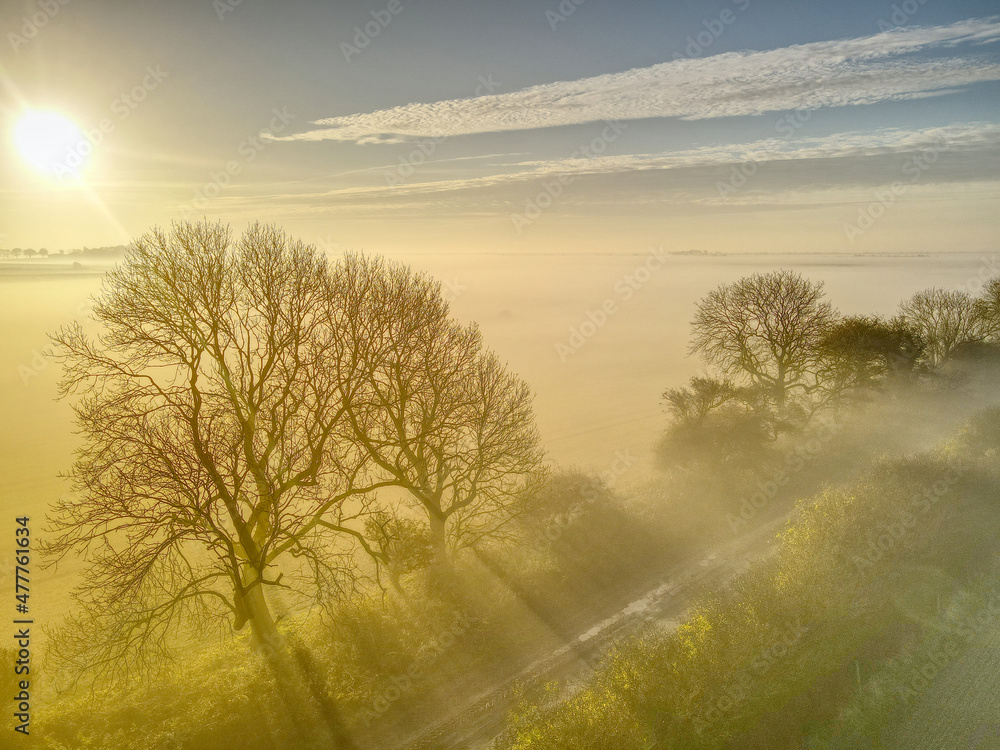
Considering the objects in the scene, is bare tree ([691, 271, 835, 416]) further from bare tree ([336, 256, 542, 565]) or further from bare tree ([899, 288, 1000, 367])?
bare tree ([336, 256, 542, 565])

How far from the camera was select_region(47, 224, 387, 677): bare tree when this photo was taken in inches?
500

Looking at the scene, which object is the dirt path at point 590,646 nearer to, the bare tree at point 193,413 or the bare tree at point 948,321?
the bare tree at point 193,413

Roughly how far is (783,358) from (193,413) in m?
34.0

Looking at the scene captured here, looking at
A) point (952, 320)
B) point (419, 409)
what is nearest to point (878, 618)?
point (419, 409)

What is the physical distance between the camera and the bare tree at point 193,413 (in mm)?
12688

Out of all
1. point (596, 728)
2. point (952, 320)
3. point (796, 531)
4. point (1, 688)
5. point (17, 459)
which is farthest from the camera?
point (952, 320)

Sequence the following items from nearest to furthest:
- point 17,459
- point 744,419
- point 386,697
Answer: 1. point 386,697
2. point 744,419
3. point 17,459

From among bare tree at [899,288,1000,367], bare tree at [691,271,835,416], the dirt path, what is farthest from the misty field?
bare tree at [899,288,1000,367]

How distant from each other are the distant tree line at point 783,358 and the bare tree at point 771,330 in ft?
0.21

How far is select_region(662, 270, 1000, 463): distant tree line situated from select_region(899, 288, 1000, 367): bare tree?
102 millimetres

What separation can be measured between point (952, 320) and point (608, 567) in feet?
124

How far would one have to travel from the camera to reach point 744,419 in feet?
103

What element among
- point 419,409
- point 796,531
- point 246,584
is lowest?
point 796,531

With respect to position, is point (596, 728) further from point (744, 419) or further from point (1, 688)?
point (744, 419)
